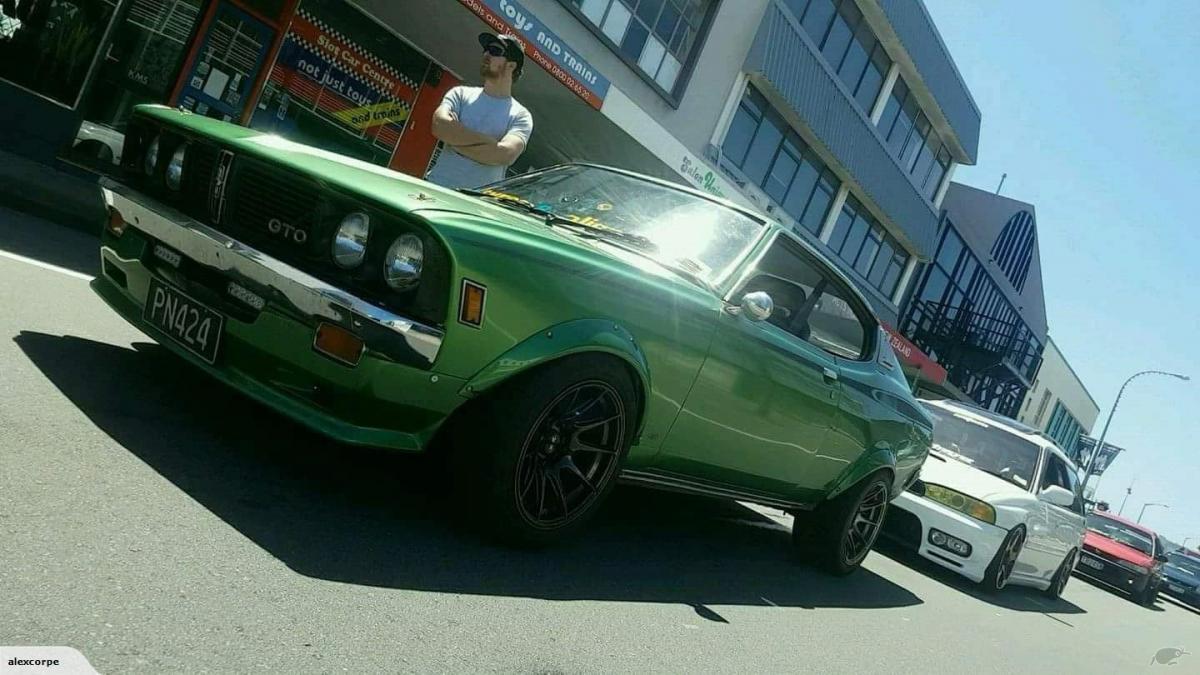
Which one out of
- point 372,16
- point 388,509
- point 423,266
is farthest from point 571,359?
point 372,16

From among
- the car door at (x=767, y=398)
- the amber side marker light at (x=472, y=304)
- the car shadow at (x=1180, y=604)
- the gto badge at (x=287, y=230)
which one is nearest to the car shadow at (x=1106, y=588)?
the car shadow at (x=1180, y=604)

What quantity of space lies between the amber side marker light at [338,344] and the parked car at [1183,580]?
77.3ft

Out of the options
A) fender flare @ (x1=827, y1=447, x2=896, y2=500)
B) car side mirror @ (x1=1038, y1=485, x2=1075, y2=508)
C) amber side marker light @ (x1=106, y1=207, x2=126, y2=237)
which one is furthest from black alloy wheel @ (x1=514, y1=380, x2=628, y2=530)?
car side mirror @ (x1=1038, y1=485, x2=1075, y2=508)

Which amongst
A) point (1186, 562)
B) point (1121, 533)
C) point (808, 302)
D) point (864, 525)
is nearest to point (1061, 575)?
point (864, 525)

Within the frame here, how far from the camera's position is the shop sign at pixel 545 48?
10977mm

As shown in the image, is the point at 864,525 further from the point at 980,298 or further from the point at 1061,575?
the point at 980,298

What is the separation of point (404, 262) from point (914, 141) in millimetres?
26607

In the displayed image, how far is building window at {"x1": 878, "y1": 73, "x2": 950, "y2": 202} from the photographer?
25.4 metres

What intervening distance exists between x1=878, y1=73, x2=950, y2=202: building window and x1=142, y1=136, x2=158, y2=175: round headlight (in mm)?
22992

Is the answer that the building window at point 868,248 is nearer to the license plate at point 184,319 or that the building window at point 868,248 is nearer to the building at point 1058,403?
the building at point 1058,403

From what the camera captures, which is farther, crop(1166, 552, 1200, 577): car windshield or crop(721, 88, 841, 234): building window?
crop(1166, 552, 1200, 577): car windshield

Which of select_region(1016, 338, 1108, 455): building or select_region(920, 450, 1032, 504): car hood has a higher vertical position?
select_region(1016, 338, 1108, 455): building

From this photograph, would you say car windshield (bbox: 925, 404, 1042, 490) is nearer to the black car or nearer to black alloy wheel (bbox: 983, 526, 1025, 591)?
black alloy wheel (bbox: 983, 526, 1025, 591)

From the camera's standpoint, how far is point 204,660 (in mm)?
2219
